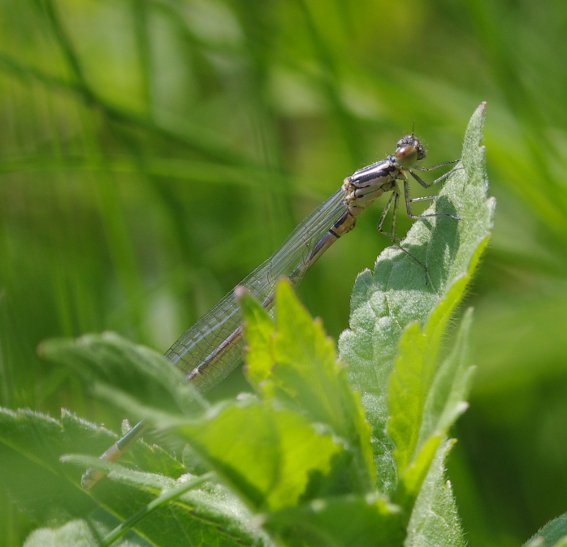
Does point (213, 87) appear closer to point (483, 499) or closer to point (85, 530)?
point (483, 499)

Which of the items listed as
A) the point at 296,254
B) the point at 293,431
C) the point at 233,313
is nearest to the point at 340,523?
the point at 293,431

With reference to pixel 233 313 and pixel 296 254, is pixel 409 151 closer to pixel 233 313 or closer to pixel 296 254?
pixel 296 254

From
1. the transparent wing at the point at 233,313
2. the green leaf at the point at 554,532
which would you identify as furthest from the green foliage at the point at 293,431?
the transparent wing at the point at 233,313

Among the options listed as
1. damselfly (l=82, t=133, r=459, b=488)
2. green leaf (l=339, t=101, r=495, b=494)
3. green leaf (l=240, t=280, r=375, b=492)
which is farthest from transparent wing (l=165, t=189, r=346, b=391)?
green leaf (l=240, t=280, r=375, b=492)

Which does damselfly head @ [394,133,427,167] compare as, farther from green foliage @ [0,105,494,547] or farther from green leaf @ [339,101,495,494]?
green foliage @ [0,105,494,547]

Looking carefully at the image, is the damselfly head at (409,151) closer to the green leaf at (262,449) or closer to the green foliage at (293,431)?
the green foliage at (293,431)

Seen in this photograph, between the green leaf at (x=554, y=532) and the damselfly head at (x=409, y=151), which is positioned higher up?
the damselfly head at (x=409, y=151)
